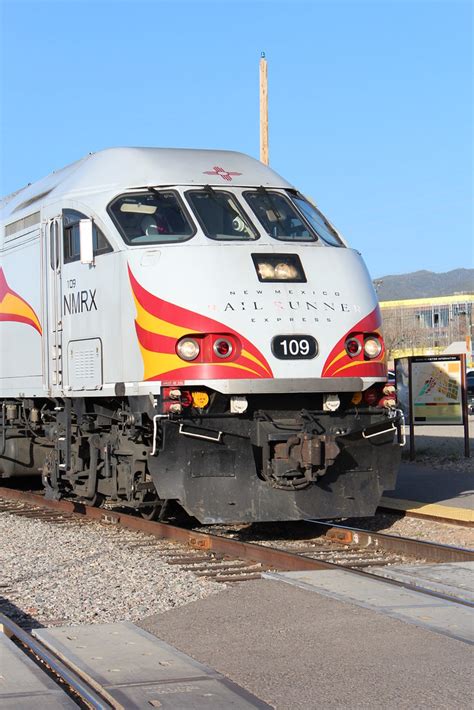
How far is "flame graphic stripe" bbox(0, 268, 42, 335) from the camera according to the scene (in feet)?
40.3

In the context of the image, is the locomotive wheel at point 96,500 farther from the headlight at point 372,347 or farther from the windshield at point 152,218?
the headlight at point 372,347

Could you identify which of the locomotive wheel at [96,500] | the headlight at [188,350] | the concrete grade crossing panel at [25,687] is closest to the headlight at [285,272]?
the headlight at [188,350]

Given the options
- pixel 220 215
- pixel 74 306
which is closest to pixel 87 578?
pixel 74 306

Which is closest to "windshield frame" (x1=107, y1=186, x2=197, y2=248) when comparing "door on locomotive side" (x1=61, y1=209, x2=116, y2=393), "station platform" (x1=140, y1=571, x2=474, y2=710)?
"door on locomotive side" (x1=61, y1=209, x2=116, y2=393)

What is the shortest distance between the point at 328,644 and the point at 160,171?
5858 millimetres

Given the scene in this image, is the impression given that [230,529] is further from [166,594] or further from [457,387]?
[457,387]

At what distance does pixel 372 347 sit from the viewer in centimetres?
1009

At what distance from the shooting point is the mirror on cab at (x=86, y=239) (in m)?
10.3

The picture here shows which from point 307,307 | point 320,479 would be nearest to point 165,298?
point 307,307

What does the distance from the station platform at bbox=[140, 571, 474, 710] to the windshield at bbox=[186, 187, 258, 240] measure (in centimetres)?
364

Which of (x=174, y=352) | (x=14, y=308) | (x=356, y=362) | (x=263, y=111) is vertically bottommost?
(x=356, y=362)

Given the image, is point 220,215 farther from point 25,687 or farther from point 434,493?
point 25,687

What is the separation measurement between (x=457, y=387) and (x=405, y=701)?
1370 cm

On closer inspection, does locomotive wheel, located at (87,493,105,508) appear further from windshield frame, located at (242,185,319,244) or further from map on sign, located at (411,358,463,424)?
map on sign, located at (411,358,463,424)
